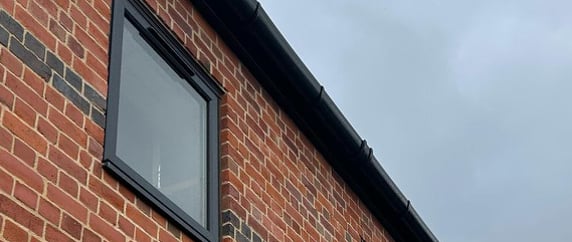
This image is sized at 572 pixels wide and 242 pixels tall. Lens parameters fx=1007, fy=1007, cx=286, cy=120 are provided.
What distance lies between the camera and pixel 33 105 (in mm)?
4848

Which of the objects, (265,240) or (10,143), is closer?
(10,143)

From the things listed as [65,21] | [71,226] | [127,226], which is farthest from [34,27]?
[127,226]

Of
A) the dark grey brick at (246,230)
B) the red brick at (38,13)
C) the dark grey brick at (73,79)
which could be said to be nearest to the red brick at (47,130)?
the dark grey brick at (73,79)

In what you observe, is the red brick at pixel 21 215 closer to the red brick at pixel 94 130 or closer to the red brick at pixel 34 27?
the red brick at pixel 94 130

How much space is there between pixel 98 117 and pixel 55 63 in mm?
404

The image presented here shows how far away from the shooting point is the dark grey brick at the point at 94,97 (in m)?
5.30

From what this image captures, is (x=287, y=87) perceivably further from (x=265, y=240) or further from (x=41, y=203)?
(x=41, y=203)

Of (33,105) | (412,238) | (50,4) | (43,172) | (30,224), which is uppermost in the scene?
(412,238)

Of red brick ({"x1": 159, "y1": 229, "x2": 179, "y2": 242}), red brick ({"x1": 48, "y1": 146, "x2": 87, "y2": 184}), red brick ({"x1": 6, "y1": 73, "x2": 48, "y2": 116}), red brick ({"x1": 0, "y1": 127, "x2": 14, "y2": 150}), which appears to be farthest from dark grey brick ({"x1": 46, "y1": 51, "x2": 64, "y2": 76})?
red brick ({"x1": 159, "y1": 229, "x2": 179, "y2": 242})

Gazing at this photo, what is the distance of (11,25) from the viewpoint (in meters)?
4.88

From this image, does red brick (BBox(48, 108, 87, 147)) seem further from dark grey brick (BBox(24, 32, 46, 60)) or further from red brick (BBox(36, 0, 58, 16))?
red brick (BBox(36, 0, 58, 16))

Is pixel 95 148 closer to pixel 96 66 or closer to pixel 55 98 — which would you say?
pixel 55 98

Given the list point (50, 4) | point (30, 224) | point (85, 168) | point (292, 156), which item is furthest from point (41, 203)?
point (292, 156)

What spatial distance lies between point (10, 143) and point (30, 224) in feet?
1.27
